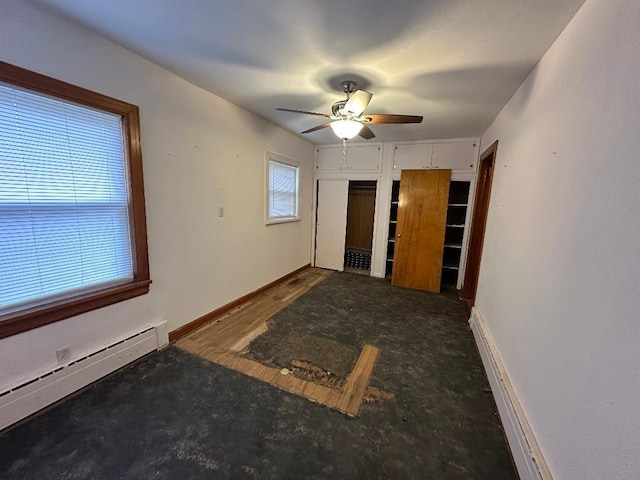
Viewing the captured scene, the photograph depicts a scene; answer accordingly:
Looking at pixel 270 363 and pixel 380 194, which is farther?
pixel 380 194

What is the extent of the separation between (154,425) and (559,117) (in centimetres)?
304

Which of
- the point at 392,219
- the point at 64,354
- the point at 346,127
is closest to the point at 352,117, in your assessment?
the point at 346,127

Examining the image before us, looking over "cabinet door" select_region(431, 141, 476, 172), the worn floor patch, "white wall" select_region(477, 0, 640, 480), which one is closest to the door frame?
"cabinet door" select_region(431, 141, 476, 172)

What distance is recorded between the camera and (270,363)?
2240 millimetres

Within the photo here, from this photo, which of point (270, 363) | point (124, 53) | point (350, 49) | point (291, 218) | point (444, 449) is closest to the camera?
point (444, 449)

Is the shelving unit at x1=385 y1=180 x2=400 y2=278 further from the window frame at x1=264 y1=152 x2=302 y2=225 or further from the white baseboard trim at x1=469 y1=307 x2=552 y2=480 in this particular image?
the white baseboard trim at x1=469 y1=307 x2=552 y2=480

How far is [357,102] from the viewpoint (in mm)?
2031

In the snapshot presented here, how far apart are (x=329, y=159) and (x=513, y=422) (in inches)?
170

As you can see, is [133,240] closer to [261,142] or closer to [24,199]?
[24,199]

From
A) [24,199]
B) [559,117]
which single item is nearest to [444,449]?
[559,117]

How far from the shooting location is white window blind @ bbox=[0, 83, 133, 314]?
150 centimetres

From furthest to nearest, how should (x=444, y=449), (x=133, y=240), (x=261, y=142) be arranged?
(x=261, y=142) < (x=133, y=240) < (x=444, y=449)

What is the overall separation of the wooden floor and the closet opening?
208cm

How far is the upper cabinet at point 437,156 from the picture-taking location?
157 inches
